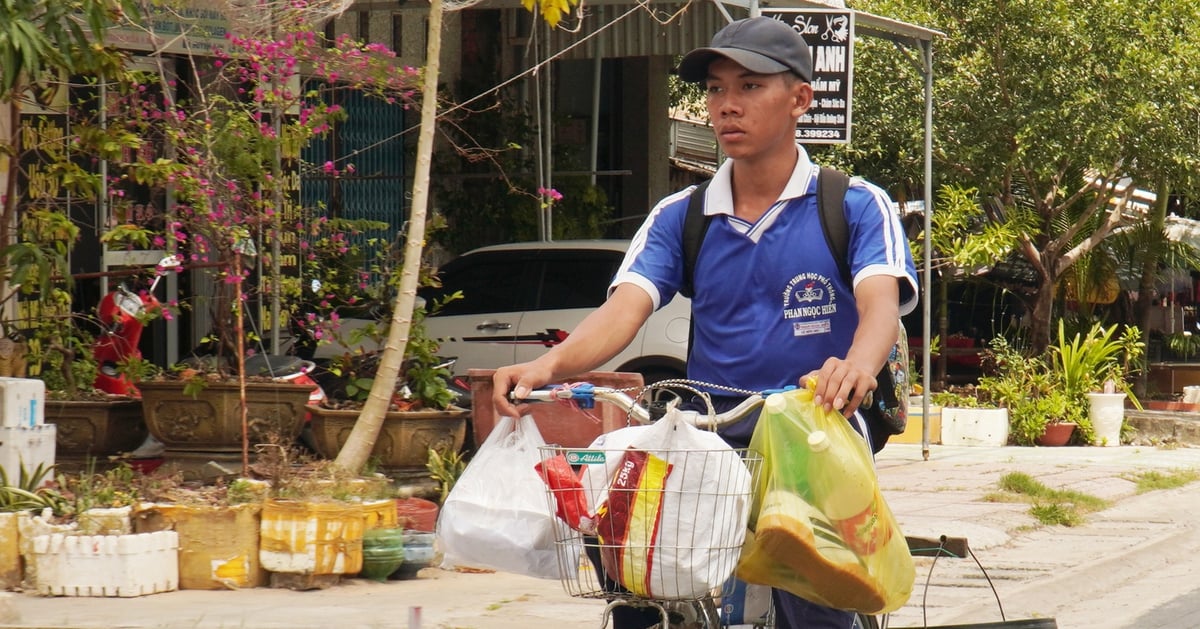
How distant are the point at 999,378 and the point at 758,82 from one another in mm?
14533

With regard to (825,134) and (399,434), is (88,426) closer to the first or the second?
(399,434)

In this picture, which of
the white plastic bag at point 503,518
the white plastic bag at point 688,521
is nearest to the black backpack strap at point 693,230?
the white plastic bag at point 503,518

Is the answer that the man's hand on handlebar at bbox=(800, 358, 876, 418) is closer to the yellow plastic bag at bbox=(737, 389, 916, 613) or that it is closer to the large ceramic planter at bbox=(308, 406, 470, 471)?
the yellow plastic bag at bbox=(737, 389, 916, 613)

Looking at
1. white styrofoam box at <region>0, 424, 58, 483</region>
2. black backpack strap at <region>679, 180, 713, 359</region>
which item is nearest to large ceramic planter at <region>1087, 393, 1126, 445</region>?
white styrofoam box at <region>0, 424, 58, 483</region>

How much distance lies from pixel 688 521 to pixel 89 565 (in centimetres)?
481

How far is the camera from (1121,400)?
1638cm

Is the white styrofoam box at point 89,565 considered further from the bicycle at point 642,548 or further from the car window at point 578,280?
the car window at point 578,280

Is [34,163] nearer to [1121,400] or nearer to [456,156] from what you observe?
[456,156]

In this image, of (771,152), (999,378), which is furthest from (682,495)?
(999,378)

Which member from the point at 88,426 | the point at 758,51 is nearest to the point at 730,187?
the point at 758,51

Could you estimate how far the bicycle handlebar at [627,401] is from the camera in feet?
10.3

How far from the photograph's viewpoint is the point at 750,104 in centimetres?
341

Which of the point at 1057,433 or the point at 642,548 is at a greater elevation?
the point at 642,548

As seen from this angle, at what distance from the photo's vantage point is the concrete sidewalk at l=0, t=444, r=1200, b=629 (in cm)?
658
